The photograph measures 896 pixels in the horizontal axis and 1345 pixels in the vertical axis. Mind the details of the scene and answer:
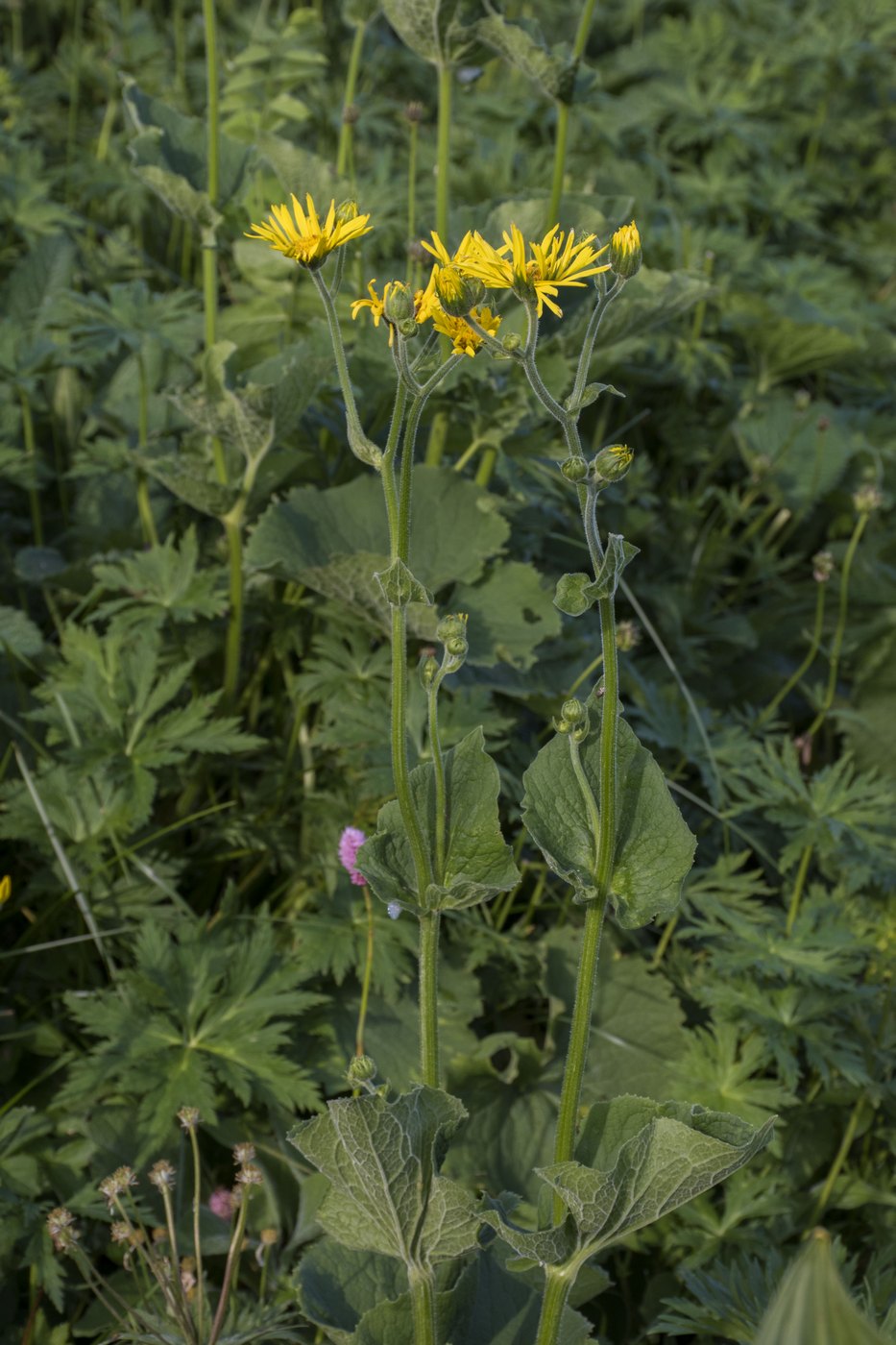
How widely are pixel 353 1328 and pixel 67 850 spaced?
3.58 feet

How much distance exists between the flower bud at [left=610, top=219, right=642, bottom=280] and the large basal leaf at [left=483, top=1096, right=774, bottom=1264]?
94 centimetres

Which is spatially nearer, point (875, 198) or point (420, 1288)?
point (420, 1288)

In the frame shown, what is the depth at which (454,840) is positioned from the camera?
165 cm

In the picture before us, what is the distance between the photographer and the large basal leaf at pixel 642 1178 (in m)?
1.38

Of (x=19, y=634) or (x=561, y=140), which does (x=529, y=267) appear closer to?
(x=561, y=140)

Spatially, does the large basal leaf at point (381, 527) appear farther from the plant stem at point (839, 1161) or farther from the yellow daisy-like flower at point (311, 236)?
the plant stem at point (839, 1161)

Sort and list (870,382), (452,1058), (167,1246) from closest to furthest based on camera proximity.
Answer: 1. (167,1246)
2. (452,1058)
3. (870,382)

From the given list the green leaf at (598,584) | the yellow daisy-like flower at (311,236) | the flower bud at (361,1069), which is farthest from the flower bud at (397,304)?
the flower bud at (361,1069)

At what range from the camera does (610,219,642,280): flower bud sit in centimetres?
136

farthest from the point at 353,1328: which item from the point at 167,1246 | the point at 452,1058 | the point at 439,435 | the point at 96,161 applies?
the point at 96,161

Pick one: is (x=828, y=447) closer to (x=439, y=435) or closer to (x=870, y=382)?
(x=870, y=382)

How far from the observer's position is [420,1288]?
164cm

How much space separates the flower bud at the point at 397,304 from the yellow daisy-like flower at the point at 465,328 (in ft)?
0.15

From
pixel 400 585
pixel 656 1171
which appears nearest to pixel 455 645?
pixel 400 585
